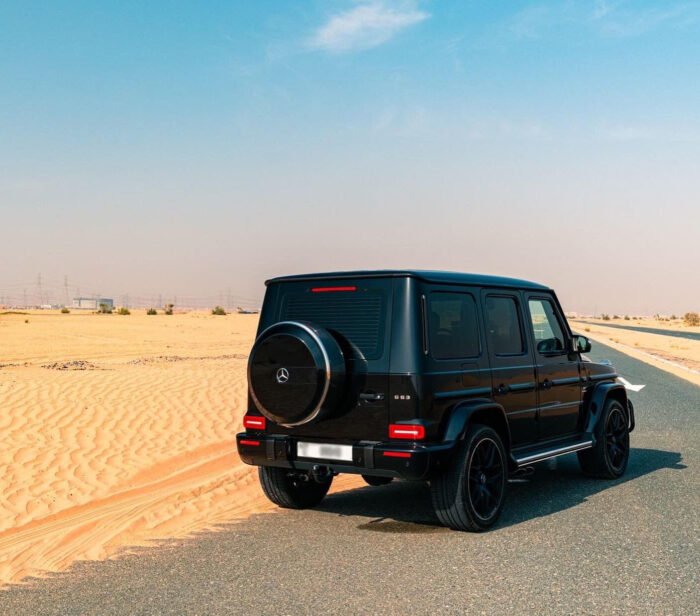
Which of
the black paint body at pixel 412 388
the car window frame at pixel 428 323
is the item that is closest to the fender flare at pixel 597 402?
the black paint body at pixel 412 388

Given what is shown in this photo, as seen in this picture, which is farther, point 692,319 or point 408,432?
point 692,319

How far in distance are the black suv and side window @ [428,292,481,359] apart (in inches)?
0.5

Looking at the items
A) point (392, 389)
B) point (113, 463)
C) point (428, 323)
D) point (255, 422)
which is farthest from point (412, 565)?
point (113, 463)

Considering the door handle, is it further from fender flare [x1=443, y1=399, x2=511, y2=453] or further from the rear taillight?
fender flare [x1=443, y1=399, x2=511, y2=453]

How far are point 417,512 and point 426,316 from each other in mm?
2001

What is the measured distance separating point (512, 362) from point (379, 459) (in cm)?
187

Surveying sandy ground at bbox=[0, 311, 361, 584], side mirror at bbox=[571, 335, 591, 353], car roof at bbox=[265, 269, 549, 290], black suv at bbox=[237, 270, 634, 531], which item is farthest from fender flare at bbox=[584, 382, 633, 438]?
sandy ground at bbox=[0, 311, 361, 584]

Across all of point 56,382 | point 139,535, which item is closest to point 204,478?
point 139,535

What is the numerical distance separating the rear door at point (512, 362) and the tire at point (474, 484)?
50 centimetres

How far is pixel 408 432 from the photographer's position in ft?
20.5

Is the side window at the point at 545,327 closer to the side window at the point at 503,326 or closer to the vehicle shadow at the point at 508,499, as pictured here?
the side window at the point at 503,326

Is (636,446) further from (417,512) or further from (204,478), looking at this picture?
(204,478)

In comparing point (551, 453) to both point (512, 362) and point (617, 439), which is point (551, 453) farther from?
point (617, 439)

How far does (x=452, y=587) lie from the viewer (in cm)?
523
